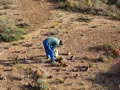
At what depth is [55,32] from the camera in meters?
21.2

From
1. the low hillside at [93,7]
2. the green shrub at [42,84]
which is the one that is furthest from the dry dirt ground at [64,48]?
the low hillside at [93,7]

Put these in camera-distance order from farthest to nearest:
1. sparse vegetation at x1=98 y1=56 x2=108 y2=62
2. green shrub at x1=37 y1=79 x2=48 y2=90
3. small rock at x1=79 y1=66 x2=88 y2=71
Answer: sparse vegetation at x1=98 y1=56 x2=108 y2=62 < small rock at x1=79 y1=66 x2=88 y2=71 < green shrub at x1=37 y1=79 x2=48 y2=90

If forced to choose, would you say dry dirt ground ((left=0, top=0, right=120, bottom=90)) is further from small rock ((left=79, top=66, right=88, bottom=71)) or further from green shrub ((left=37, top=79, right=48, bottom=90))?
green shrub ((left=37, top=79, right=48, bottom=90))

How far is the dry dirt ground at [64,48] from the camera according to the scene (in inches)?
607

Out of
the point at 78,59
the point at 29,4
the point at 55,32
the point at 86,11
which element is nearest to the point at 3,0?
the point at 29,4

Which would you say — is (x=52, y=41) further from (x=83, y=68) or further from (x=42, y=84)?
(x=42, y=84)

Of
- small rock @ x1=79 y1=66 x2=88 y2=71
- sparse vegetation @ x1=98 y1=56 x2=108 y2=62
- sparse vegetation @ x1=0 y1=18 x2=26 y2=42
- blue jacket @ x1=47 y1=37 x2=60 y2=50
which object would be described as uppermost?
blue jacket @ x1=47 y1=37 x2=60 y2=50

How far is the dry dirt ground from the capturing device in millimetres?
15406

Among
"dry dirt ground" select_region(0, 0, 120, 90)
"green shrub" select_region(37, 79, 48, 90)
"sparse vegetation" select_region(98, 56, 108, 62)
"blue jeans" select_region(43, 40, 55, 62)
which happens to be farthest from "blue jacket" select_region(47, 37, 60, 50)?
"green shrub" select_region(37, 79, 48, 90)

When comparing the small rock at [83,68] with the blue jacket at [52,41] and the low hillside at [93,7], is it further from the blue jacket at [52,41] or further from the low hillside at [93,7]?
the low hillside at [93,7]

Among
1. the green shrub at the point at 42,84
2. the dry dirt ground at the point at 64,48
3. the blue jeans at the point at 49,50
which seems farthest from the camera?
the blue jeans at the point at 49,50

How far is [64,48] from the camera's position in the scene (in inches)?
749

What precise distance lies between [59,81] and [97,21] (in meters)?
9.48

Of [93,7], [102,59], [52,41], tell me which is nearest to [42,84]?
[52,41]
